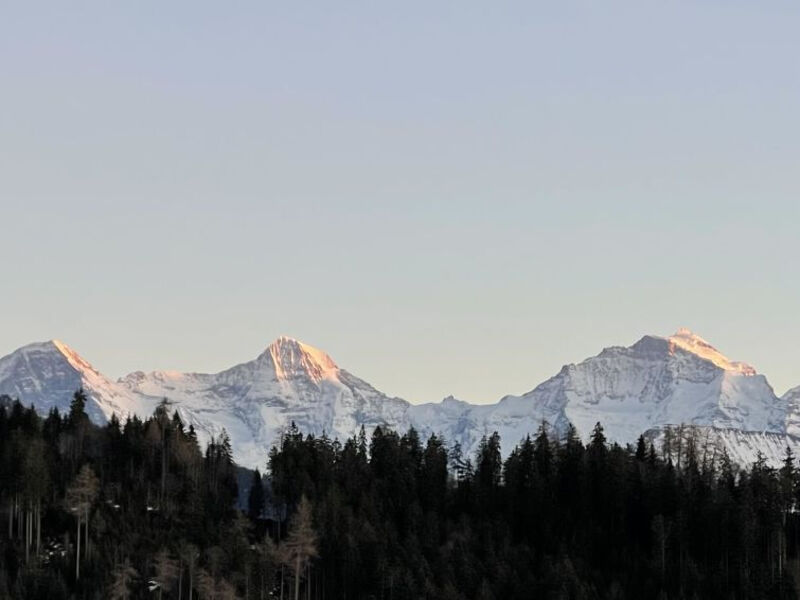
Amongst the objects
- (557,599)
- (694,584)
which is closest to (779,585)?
(694,584)

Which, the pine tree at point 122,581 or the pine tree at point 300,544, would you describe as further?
A: the pine tree at point 300,544

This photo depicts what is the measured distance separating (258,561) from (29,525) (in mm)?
28281

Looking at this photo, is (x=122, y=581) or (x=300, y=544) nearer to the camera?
(x=122, y=581)

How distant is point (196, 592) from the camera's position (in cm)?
19225

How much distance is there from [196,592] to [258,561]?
8.05m

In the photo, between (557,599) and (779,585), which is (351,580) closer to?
(557,599)

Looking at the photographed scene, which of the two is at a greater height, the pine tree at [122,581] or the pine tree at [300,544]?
the pine tree at [300,544]

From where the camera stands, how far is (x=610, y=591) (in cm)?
19800

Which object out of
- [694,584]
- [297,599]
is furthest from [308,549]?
[694,584]

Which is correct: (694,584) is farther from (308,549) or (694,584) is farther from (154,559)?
(154,559)

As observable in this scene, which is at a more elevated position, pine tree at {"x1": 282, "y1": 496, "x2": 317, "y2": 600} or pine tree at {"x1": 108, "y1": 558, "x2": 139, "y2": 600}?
pine tree at {"x1": 282, "y1": 496, "x2": 317, "y2": 600}

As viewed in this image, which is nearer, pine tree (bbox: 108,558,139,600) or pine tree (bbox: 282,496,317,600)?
pine tree (bbox: 108,558,139,600)

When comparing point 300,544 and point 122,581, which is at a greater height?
point 300,544

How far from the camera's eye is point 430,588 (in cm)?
19412
